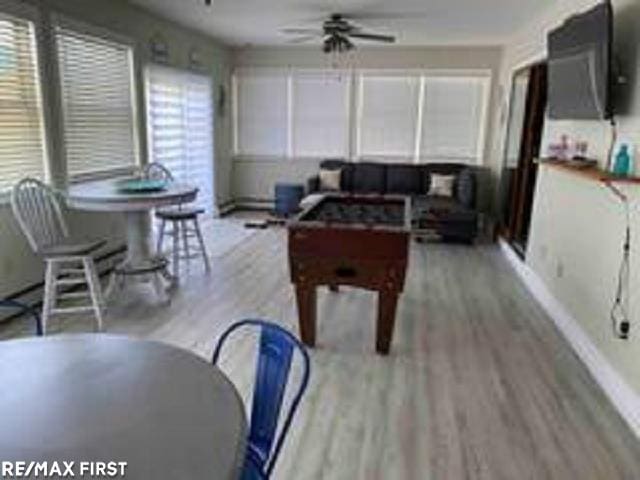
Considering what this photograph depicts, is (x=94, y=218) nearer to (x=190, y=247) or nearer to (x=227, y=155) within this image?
(x=190, y=247)

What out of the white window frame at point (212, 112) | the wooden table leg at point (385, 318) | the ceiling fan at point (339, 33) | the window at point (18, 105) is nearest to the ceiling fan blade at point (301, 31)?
the ceiling fan at point (339, 33)

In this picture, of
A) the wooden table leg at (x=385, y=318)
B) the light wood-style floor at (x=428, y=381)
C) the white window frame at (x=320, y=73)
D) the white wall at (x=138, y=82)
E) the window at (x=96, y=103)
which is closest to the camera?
the light wood-style floor at (x=428, y=381)

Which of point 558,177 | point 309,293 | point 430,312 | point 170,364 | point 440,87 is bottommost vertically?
point 430,312

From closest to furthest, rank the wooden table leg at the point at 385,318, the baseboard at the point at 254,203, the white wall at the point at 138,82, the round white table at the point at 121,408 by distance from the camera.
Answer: the round white table at the point at 121,408 → the wooden table leg at the point at 385,318 → the white wall at the point at 138,82 → the baseboard at the point at 254,203

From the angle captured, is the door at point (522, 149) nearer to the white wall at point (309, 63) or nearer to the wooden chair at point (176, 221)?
the white wall at point (309, 63)

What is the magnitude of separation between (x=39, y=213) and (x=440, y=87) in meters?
6.08

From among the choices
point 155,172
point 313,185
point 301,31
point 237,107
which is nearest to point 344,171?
point 313,185

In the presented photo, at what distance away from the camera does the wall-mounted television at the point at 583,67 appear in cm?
298

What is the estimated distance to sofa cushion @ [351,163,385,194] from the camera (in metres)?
7.69

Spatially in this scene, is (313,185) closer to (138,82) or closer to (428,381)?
(138,82)

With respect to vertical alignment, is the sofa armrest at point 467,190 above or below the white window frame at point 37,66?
below

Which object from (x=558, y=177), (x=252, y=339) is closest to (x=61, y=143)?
(x=252, y=339)

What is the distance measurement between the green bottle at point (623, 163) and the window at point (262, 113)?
607cm

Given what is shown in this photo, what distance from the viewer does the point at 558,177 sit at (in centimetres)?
426
